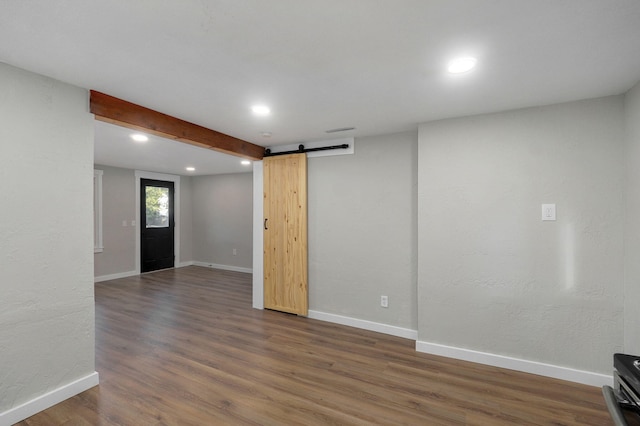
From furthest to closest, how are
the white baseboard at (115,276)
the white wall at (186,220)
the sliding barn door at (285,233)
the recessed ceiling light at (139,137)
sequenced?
the white wall at (186,220), the white baseboard at (115,276), the sliding barn door at (285,233), the recessed ceiling light at (139,137)

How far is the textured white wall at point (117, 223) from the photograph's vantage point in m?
5.83

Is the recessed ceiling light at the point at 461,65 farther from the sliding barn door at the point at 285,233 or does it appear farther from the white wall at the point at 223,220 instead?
the white wall at the point at 223,220

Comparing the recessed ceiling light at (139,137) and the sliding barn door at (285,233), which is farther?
the sliding barn door at (285,233)

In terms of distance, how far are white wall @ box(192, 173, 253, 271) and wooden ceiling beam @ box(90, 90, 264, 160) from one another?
131 inches

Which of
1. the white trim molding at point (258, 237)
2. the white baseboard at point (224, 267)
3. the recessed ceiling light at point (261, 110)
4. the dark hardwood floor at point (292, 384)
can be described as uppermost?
the recessed ceiling light at point (261, 110)

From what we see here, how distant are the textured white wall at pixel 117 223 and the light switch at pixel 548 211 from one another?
713 cm

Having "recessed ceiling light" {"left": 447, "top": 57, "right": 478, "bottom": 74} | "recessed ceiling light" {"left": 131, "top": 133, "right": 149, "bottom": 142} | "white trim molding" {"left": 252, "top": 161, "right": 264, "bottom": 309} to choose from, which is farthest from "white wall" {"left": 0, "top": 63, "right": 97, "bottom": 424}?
"recessed ceiling light" {"left": 447, "top": 57, "right": 478, "bottom": 74}

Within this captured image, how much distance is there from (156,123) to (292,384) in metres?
2.58

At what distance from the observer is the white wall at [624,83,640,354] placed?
204 centimetres

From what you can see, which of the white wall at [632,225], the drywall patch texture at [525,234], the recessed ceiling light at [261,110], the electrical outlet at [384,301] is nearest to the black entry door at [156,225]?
the recessed ceiling light at [261,110]

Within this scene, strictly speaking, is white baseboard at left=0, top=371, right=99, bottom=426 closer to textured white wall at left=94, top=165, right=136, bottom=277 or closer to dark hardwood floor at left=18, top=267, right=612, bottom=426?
dark hardwood floor at left=18, top=267, right=612, bottom=426

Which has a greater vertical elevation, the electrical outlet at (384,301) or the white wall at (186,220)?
the white wall at (186,220)

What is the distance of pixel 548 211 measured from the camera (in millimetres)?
2447

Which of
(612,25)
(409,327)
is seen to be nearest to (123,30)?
(612,25)
